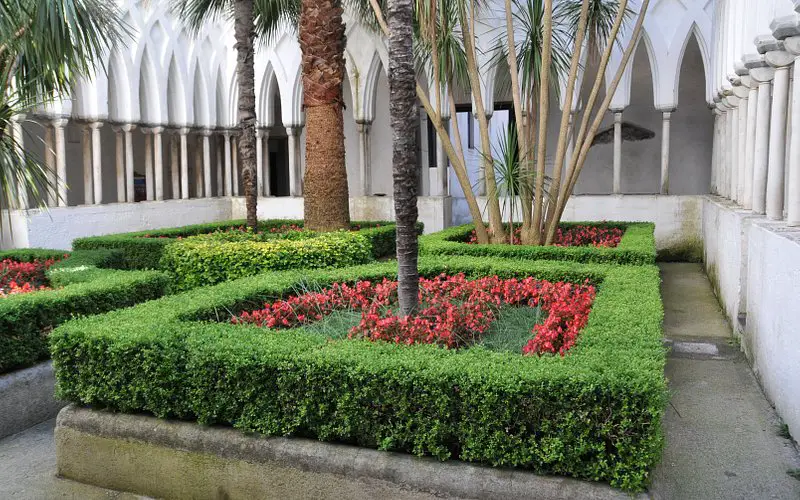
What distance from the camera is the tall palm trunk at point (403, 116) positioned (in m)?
4.96

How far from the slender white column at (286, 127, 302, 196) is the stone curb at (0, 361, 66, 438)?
11681mm

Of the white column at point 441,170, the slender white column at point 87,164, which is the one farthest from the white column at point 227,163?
the white column at point 441,170

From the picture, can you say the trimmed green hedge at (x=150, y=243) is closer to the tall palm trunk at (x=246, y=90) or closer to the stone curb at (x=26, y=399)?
the tall palm trunk at (x=246, y=90)

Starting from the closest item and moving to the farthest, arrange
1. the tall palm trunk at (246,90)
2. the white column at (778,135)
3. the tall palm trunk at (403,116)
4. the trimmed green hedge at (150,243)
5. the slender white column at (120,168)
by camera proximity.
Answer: the tall palm trunk at (403,116) < the white column at (778,135) < the tall palm trunk at (246,90) < the trimmed green hedge at (150,243) < the slender white column at (120,168)

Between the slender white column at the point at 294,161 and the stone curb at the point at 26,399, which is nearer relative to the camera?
the stone curb at the point at 26,399

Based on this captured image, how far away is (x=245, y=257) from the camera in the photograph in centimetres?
863

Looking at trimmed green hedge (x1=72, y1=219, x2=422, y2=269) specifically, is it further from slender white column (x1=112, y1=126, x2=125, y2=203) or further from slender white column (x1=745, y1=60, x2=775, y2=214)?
slender white column (x1=745, y1=60, x2=775, y2=214)

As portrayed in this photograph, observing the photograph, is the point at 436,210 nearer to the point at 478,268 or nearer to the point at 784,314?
the point at 478,268

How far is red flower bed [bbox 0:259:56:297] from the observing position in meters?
7.48

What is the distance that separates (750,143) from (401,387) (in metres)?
6.39

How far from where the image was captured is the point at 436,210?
50.6 feet

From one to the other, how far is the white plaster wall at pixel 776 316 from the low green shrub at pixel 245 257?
4.81m

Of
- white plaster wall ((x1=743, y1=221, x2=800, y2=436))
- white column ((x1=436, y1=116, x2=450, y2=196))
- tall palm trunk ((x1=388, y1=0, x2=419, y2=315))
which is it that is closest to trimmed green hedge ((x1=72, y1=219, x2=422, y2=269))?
white column ((x1=436, y1=116, x2=450, y2=196))

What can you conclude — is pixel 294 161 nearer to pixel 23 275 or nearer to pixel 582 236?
pixel 582 236
